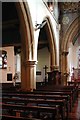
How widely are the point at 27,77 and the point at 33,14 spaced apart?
2.63 m

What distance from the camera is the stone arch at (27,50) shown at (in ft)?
30.1

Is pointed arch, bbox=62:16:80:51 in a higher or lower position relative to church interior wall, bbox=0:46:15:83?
higher

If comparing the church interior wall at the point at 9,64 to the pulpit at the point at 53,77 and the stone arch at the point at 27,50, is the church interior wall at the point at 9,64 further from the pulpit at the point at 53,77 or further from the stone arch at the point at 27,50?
the stone arch at the point at 27,50

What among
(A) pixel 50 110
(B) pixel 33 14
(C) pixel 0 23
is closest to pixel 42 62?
(C) pixel 0 23

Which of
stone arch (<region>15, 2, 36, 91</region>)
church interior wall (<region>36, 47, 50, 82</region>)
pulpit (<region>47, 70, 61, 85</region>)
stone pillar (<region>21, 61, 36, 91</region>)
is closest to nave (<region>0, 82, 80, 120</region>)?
stone pillar (<region>21, 61, 36, 91</region>)

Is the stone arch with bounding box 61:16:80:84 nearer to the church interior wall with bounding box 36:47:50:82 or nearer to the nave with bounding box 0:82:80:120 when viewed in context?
the church interior wall with bounding box 36:47:50:82

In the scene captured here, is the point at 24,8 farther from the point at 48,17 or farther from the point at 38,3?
the point at 48,17

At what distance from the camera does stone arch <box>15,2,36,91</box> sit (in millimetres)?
9172

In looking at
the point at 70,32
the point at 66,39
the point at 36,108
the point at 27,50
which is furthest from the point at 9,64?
the point at 36,108

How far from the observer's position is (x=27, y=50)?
30.9 feet

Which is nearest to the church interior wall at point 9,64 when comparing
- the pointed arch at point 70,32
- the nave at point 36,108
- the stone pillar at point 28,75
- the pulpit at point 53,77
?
the pulpit at point 53,77

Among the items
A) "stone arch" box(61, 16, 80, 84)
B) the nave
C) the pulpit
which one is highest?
"stone arch" box(61, 16, 80, 84)

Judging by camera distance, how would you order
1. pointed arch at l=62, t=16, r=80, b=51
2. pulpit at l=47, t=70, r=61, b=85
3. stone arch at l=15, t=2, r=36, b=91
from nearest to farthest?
stone arch at l=15, t=2, r=36, b=91, pulpit at l=47, t=70, r=61, b=85, pointed arch at l=62, t=16, r=80, b=51

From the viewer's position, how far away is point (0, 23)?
1128 centimetres
